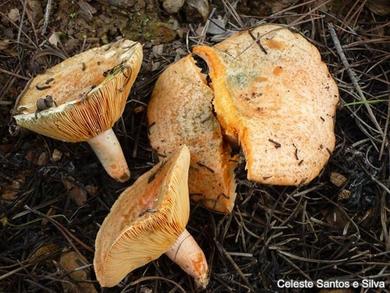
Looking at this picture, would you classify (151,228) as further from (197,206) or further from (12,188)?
(12,188)

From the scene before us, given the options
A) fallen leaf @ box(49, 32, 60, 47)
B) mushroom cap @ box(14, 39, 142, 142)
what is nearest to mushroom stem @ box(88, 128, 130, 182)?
mushroom cap @ box(14, 39, 142, 142)


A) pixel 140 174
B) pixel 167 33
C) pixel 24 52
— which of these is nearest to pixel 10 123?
pixel 24 52

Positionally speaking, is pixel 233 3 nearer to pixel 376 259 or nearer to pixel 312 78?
pixel 312 78

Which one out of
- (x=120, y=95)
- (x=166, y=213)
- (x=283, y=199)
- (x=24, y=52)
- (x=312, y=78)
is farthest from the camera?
(x=24, y=52)

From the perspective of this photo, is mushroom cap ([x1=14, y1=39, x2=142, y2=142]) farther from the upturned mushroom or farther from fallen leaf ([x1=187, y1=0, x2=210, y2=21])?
fallen leaf ([x1=187, y1=0, x2=210, y2=21])

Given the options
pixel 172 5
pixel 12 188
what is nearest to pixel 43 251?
pixel 12 188

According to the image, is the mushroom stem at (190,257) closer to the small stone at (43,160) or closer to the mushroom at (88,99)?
the mushroom at (88,99)

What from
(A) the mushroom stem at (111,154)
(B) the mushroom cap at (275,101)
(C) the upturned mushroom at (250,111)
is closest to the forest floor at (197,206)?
(A) the mushroom stem at (111,154)
